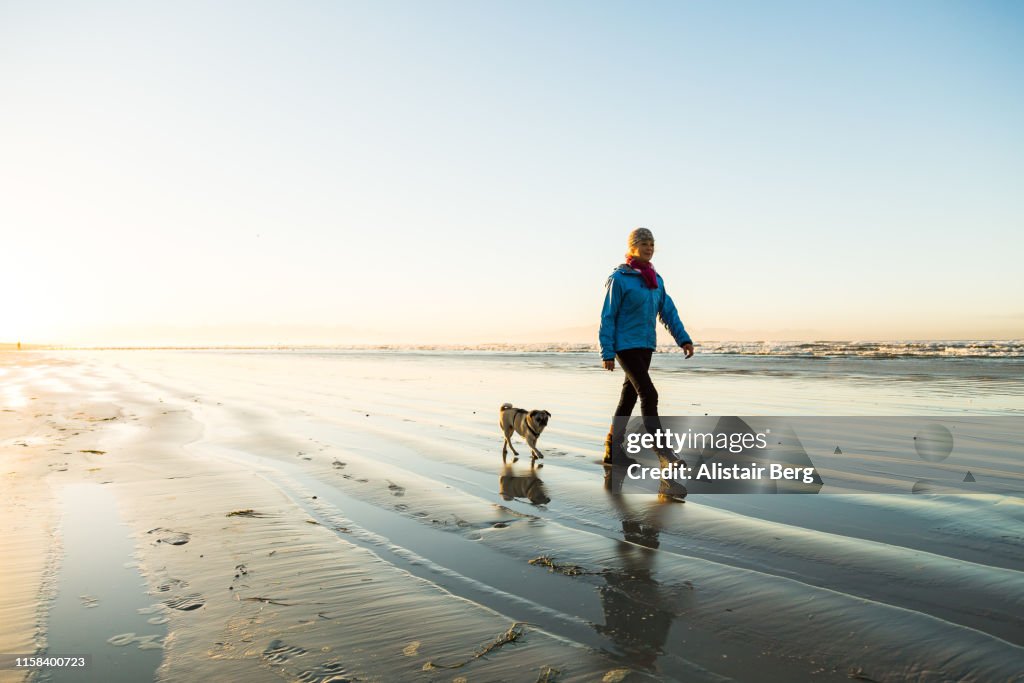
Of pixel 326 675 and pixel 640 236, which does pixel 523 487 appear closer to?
pixel 640 236

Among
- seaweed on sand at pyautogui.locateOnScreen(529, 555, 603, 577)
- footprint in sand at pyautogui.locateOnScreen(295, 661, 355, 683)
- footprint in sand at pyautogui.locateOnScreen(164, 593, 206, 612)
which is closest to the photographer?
footprint in sand at pyautogui.locateOnScreen(295, 661, 355, 683)

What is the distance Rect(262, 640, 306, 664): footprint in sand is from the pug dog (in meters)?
4.74

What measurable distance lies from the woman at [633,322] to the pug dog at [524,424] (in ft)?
3.09

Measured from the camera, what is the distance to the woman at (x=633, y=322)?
6535 millimetres

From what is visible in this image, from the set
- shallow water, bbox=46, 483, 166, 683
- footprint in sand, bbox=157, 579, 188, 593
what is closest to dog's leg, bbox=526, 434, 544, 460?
shallow water, bbox=46, 483, 166, 683

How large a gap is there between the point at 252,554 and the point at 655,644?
266 cm

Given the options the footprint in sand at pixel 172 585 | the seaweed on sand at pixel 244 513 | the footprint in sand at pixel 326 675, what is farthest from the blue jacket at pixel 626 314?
the footprint in sand at pixel 326 675

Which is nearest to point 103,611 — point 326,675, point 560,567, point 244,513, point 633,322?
point 326,675

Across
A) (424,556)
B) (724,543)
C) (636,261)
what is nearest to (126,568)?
(424,556)

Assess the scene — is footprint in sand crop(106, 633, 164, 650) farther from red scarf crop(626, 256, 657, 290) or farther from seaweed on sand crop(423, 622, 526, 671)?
red scarf crop(626, 256, 657, 290)

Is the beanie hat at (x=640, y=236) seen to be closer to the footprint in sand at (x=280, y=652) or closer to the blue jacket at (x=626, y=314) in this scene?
the blue jacket at (x=626, y=314)

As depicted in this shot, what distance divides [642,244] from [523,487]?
3.14 meters

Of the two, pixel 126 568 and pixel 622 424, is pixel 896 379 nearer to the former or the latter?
pixel 622 424

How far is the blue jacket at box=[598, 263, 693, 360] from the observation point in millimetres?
6598
